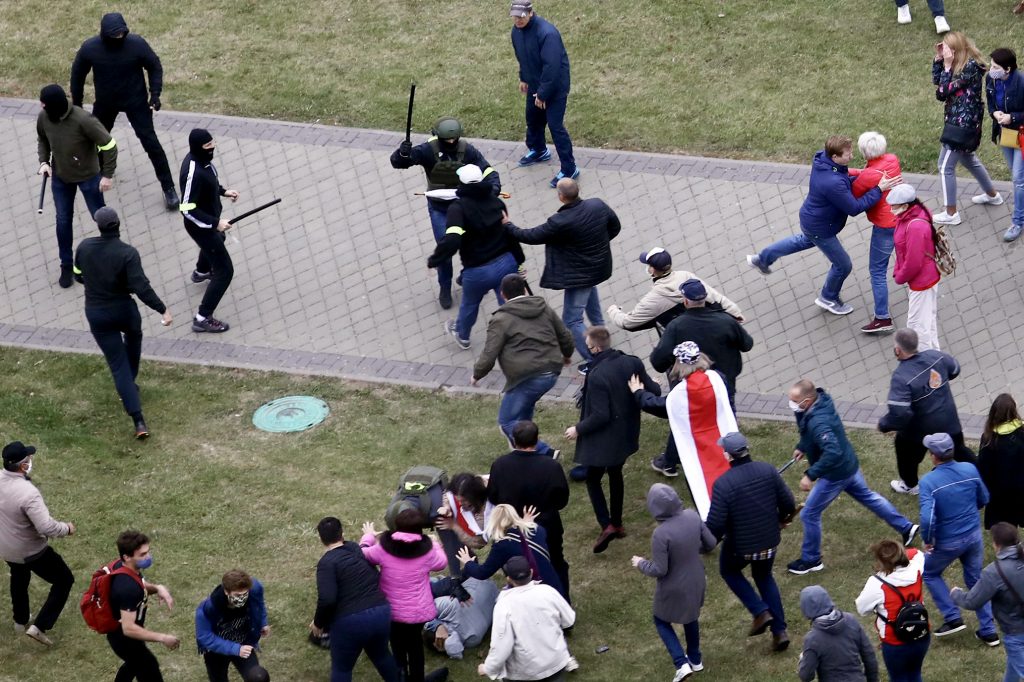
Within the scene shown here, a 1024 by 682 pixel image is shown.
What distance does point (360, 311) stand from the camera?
1570 centimetres

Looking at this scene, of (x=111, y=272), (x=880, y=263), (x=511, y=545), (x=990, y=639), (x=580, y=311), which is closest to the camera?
(x=511, y=545)

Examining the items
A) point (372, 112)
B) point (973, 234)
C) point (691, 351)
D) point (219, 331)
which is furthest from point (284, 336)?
point (973, 234)

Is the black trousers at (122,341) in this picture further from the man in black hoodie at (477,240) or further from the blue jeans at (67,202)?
the man in black hoodie at (477,240)

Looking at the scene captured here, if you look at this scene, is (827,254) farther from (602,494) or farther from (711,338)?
(602,494)

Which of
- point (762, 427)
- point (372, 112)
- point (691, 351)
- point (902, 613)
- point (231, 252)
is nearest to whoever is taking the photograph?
point (902, 613)

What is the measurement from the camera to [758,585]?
11.2 metres

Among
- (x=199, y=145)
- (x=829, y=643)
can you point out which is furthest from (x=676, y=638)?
(x=199, y=145)

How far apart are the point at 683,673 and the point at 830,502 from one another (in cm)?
184

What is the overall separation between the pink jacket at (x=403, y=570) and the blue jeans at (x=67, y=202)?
6732mm

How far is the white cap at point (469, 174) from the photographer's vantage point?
14047mm

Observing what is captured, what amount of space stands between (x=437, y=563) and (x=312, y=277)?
6.03 meters

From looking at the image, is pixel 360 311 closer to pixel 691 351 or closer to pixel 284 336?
pixel 284 336

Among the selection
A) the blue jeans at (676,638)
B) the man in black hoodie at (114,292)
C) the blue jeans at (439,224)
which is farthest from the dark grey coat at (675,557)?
the man in black hoodie at (114,292)

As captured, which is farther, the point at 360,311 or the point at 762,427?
the point at 360,311
